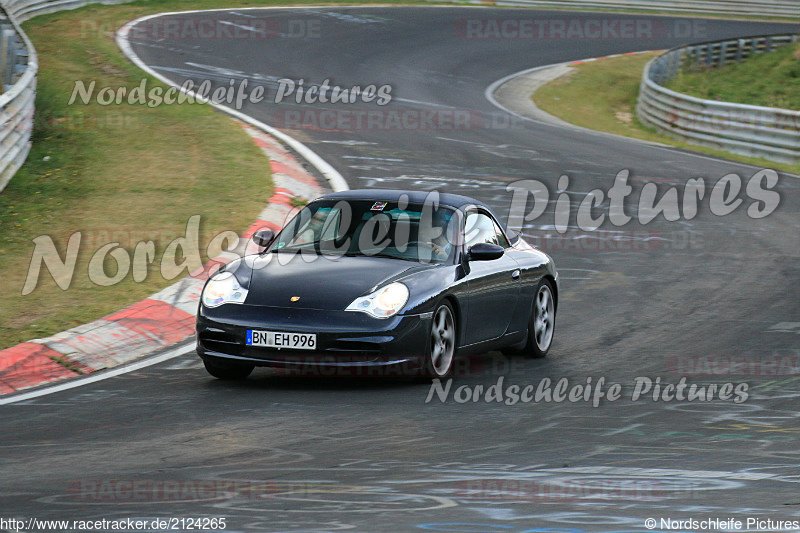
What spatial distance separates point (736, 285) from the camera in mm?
12891

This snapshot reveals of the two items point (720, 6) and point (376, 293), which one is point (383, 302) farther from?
point (720, 6)

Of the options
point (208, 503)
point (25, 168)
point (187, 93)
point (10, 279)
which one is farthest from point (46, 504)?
point (187, 93)

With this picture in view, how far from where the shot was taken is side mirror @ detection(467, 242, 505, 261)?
30.0ft

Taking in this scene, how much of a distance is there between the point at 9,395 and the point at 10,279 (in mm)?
3561

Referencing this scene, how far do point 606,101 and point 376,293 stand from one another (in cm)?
2521

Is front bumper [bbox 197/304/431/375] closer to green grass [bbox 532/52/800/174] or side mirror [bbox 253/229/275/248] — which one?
side mirror [bbox 253/229/275/248]

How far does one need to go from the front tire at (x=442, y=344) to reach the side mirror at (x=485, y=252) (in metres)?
0.46

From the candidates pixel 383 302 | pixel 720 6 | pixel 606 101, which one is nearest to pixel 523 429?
pixel 383 302

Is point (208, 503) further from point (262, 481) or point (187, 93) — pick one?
point (187, 93)

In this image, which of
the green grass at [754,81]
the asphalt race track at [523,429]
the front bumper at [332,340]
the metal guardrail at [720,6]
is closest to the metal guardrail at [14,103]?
the asphalt race track at [523,429]

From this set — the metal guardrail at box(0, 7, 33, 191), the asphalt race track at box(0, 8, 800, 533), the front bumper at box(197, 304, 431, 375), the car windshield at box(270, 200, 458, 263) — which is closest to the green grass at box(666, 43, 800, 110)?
the asphalt race track at box(0, 8, 800, 533)

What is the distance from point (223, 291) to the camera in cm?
869

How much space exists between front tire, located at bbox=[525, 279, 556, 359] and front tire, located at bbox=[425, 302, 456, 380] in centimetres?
130

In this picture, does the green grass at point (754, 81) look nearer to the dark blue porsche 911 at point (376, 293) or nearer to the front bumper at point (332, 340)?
the dark blue porsche 911 at point (376, 293)
